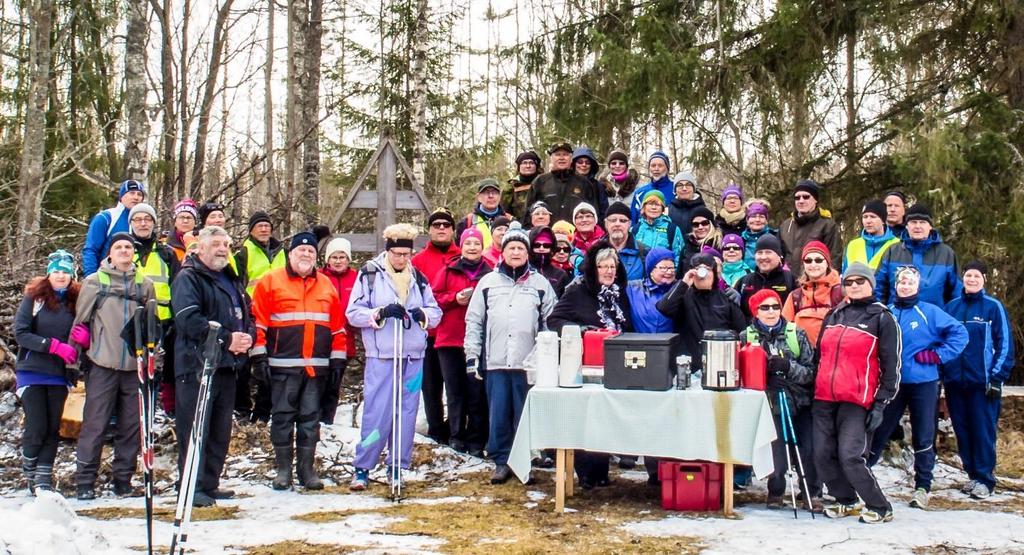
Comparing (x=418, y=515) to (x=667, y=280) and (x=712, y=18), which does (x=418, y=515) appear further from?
(x=712, y=18)

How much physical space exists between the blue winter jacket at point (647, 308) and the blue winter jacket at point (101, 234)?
3902 millimetres

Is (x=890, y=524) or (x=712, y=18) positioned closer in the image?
(x=890, y=524)

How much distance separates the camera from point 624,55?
10102 mm

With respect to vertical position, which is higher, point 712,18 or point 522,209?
point 712,18

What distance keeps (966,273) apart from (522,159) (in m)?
4.12

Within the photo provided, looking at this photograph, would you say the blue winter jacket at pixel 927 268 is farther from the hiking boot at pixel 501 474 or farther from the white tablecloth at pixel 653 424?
the hiking boot at pixel 501 474

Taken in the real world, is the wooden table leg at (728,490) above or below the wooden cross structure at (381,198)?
below

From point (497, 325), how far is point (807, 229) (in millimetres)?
2870

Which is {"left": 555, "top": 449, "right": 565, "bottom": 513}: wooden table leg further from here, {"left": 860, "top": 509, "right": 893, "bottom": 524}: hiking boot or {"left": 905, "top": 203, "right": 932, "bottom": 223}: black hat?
{"left": 905, "top": 203, "right": 932, "bottom": 223}: black hat

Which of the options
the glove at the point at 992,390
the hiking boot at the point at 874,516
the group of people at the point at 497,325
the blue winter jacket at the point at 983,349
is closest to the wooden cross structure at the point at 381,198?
the group of people at the point at 497,325

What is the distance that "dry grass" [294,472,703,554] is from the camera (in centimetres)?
509

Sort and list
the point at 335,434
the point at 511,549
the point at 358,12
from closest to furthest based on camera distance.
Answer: the point at 511,549
the point at 335,434
the point at 358,12

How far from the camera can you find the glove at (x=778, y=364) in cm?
601

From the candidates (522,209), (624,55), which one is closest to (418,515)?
(522,209)
